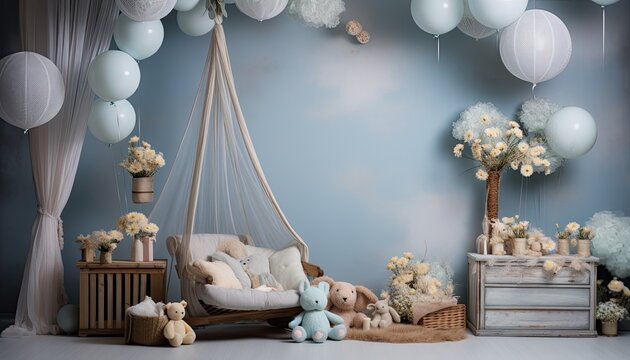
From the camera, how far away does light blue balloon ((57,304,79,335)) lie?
19.3ft

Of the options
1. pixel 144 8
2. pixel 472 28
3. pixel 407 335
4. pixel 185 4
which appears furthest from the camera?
pixel 472 28

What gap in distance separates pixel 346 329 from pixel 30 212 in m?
2.47

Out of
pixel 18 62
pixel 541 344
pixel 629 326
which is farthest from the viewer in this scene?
pixel 629 326

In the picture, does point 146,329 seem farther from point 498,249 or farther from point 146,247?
point 498,249

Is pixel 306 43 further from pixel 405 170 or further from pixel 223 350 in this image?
pixel 223 350

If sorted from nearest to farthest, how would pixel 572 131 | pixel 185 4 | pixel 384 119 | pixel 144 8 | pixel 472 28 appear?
1. pixel 144 8
2. pixel 185 4
3. pixel 572 131
4. pixel 472 28
5. pixel 384 119

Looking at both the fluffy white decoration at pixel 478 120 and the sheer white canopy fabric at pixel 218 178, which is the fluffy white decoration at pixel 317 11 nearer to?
the sheer white canopy fabric at pixel 218 178

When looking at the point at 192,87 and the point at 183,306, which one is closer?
the point at 183,306

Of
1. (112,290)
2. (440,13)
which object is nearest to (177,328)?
(112,290)

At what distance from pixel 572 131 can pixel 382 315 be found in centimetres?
177

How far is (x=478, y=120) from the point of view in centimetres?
628

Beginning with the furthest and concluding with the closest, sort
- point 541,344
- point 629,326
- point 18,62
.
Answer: point 629,326 → point 541,344 → point 18,62

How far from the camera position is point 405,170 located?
21.7ft

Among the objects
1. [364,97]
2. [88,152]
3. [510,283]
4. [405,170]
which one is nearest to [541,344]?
[510,283]
